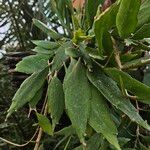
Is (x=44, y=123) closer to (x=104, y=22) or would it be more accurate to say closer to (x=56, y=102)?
(x=56, y=102)

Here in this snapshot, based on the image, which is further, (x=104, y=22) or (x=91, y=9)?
(x=91, y=9)

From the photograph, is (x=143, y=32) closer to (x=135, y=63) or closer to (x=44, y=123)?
(x=135, y=63)

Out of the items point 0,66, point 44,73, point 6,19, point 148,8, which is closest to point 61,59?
point 44,73

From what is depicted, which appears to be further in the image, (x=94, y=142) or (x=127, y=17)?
(x=94, y=142)

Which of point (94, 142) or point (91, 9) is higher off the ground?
point (91, 9)

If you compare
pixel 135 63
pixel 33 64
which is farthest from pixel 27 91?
pixel 135 63

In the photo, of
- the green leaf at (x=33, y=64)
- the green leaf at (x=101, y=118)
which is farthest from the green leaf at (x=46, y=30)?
the green leaf at (x=101, y=118)

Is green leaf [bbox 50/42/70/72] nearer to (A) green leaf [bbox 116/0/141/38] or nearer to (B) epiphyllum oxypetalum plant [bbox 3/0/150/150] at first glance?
(B) epiphyllum oxypetalum plant [bbox 3/0/150/150]

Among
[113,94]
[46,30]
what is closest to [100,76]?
[113,94]
